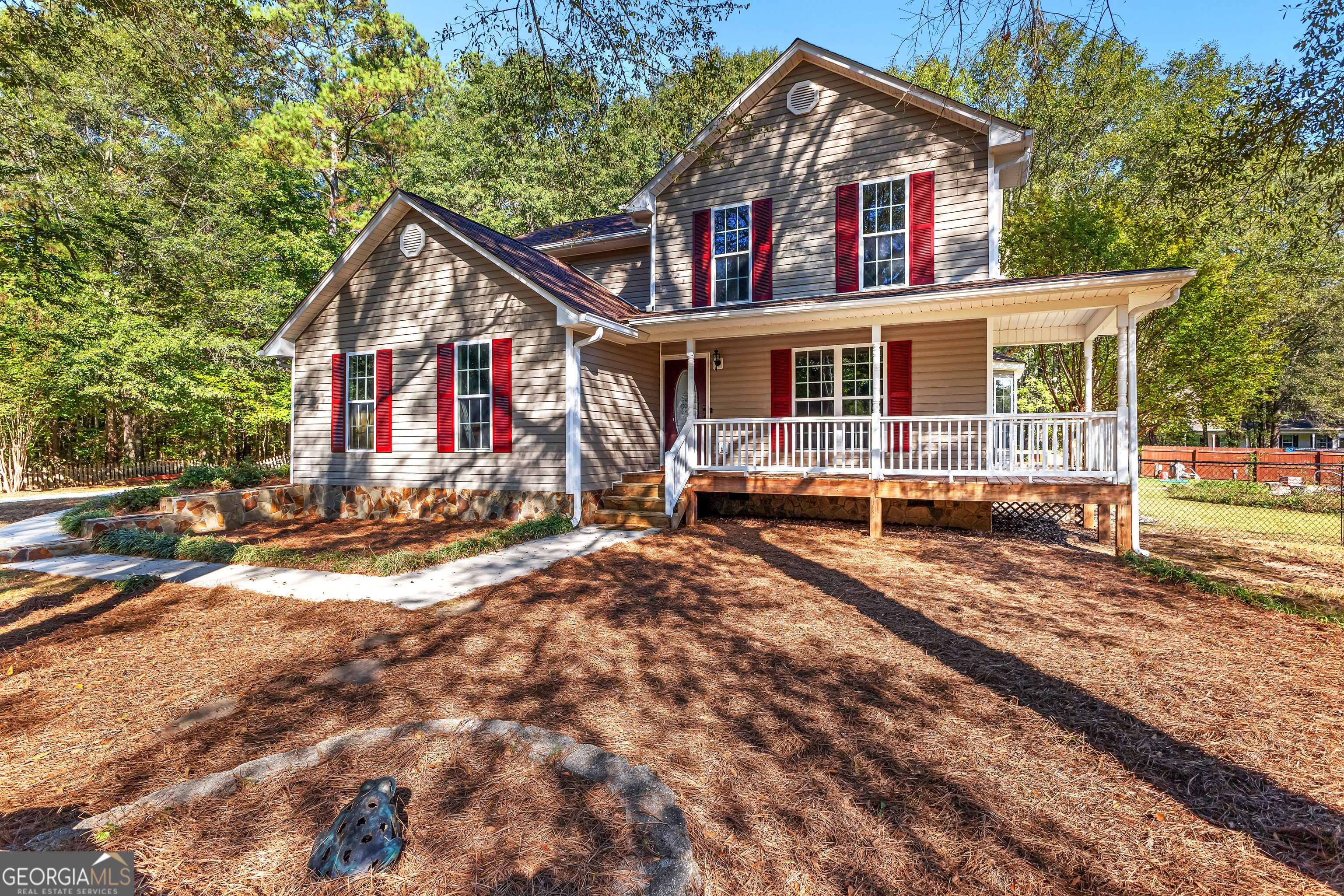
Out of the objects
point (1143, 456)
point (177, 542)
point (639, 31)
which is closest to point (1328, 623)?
point (639, 31)

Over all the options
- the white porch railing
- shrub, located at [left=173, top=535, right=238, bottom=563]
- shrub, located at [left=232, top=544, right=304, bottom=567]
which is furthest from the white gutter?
shrub, located at [left=173, top=535, right=238, bottom=563]

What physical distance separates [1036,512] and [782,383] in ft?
17.0

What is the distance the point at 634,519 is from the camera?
9352 millimetres

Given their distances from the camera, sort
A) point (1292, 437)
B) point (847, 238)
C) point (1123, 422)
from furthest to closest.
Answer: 1. point (1292, 437)
2. point (847, 238)
3. point (1123, 422)

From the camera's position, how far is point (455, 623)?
4.63m

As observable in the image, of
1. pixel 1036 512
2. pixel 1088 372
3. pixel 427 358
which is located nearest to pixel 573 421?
pixel 427 358

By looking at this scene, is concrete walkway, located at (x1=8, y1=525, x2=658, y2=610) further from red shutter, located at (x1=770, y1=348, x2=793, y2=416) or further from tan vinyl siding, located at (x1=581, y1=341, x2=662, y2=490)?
red shutter, located at (x1=770, y1=348, x2=793, y2=416)

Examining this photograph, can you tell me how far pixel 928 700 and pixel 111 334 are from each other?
1909 cm

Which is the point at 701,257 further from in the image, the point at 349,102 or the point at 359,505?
the point at 349,102

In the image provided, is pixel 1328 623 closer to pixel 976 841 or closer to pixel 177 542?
pixel 976 841

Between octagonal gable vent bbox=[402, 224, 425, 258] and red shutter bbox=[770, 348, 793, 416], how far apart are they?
6.78 metres

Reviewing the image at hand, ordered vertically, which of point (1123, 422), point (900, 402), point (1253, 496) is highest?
point (900, 402)

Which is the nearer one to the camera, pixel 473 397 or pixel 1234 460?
pixel 473 397

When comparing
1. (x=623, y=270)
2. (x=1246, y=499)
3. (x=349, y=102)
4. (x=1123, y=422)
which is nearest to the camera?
(x=1123, y=422)
